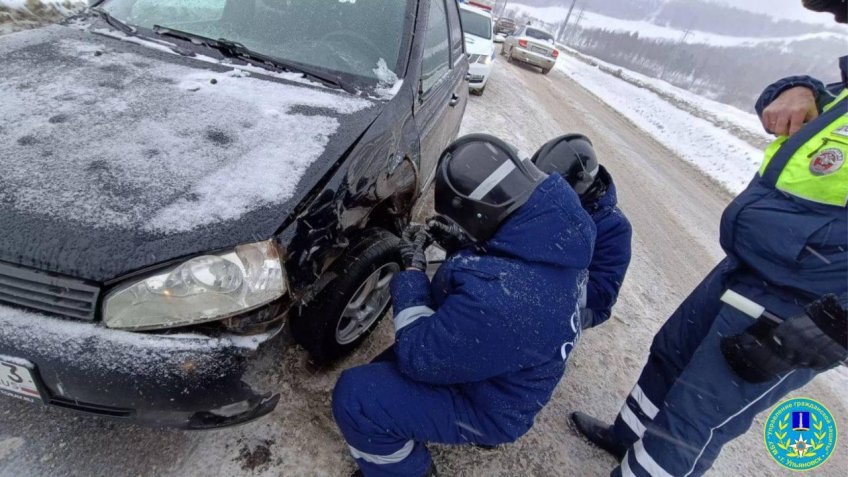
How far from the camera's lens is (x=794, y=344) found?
1427 millimetres

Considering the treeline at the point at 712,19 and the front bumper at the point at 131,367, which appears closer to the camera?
the front bumper at the point at 131,367

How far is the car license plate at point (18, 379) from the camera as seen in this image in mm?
1192

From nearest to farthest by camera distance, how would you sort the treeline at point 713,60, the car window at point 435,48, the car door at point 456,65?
the car window at point 435,48, the car door at point 456,65, the treeline at point 713,60

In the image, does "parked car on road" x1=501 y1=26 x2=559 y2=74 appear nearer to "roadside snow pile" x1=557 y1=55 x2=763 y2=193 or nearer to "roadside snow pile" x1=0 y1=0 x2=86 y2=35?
"roadside snow pile" x1=557 y1=55 x2=763 y2=193

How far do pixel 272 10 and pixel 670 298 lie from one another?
3.70 m

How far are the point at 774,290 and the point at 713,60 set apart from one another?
105m

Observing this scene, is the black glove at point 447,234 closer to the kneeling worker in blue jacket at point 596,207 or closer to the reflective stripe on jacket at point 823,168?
the kneeling worker in blue jacket at point 596,207

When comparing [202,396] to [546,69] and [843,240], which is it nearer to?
[843,240]

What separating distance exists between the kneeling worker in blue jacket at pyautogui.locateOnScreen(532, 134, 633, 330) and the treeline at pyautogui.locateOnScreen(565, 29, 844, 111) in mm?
62889

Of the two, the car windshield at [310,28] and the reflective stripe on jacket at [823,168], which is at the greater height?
the reflective stripe on jacket at [823,168]

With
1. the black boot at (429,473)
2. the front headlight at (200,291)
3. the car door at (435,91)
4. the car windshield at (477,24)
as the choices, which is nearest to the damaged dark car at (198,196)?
the front headlight at (200,291)

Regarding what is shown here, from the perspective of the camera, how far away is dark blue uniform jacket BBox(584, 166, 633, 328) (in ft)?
7.02

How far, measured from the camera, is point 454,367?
1.37 m

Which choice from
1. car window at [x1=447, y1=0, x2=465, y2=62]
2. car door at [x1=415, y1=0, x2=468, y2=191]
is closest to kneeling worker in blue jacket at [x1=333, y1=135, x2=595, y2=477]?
car door at [x1=415, y1=0, x2=468, y2=191]
